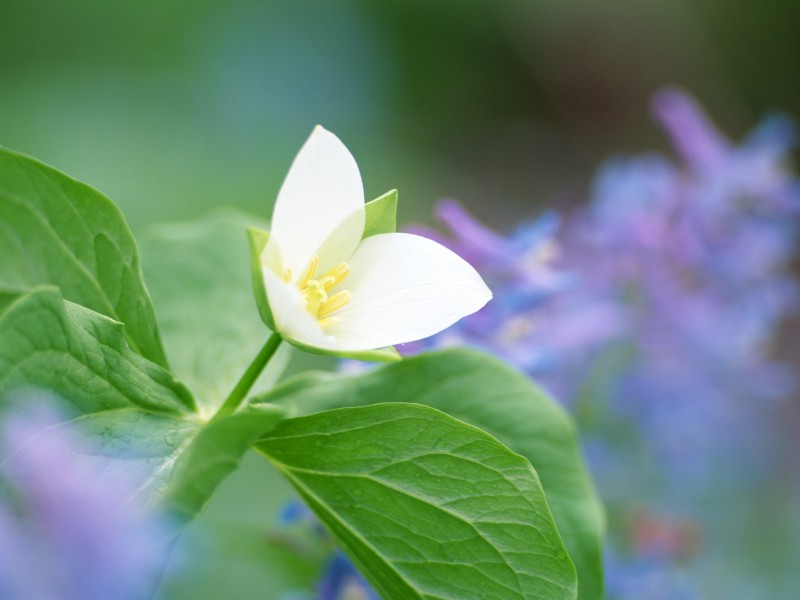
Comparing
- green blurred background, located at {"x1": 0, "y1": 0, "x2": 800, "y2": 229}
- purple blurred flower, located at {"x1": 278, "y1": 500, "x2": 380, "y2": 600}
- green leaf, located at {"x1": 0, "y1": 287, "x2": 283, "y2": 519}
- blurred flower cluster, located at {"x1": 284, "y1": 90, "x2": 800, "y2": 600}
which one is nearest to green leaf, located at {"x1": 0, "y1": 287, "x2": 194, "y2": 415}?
green leaf, located at {"x1": 0, "y1": 287, "x2": 283, "y2": 519}

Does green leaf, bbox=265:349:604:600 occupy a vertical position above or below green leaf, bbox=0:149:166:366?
above

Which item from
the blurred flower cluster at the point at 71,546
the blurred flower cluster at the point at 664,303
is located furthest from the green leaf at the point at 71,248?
the blurred flower cluster at the point at 664,303

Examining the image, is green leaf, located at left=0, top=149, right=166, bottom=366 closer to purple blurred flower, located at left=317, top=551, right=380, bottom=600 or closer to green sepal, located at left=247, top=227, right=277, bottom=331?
green sepal, located at left=247, top=227, right=277, bottom=331

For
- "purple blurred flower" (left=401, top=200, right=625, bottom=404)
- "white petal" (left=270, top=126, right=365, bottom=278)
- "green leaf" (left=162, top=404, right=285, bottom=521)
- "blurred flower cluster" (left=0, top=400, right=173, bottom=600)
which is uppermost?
"purple blurred flower" (left=401, top=200, right=625, bottom=404)

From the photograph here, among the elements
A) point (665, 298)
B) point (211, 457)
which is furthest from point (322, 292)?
point (665, 298)

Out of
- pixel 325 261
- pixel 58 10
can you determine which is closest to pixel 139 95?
pixel 58 10
